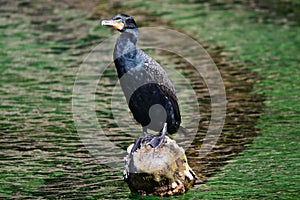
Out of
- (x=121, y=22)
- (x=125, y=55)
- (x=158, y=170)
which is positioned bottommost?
(x=158, y=170)

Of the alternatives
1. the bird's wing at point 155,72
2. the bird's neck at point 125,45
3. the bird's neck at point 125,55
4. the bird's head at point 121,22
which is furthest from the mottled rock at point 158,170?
the bird's head at point 121,22

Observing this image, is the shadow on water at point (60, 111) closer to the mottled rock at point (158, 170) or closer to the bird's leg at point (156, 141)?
the mottled rock at point (158, 170)

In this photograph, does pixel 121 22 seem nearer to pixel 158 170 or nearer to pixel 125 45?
pixel 125 45

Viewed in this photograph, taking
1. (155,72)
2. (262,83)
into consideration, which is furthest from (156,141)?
(262,83)

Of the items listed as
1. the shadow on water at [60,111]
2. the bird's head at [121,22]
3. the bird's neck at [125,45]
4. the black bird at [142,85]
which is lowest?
the shadow on water at [60,111]

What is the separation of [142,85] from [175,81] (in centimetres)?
502

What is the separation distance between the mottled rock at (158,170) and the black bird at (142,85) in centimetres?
11

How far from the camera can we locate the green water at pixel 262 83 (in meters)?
7.54

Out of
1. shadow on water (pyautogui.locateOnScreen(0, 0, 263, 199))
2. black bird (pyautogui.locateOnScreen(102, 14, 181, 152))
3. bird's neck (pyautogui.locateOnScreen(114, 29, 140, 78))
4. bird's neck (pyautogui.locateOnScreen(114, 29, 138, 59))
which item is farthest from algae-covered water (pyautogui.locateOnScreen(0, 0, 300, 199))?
bird's neck (pyautogui.locateOnScreen(114, 29, 138, 59))

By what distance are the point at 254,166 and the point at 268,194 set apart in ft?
3.17

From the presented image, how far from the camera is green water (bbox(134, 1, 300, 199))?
24.7 feet

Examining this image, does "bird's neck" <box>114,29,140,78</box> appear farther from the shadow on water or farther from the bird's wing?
the shadow on water

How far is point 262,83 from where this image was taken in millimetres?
11867

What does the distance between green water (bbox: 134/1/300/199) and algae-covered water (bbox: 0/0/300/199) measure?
19mm
